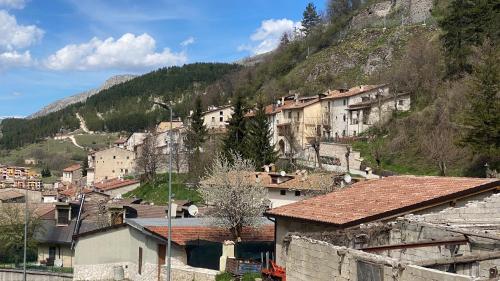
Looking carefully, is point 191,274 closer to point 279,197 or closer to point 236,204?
point 236,204

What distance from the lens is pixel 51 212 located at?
5400 cm

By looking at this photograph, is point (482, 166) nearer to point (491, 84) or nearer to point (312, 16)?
point (491, 84)

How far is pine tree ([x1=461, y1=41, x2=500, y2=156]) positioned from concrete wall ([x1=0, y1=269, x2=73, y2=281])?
28.3 metres

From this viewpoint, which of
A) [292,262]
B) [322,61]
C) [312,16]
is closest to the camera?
[292,262]

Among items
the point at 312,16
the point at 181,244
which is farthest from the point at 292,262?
the point at 312,16

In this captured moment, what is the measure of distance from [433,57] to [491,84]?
3069 cm

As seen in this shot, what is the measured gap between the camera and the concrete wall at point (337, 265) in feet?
39.4

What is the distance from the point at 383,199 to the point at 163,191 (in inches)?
2104

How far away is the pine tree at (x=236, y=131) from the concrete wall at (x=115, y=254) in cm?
2854

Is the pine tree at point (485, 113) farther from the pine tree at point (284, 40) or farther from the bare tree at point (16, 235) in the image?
the pine tree at point (284, 40)

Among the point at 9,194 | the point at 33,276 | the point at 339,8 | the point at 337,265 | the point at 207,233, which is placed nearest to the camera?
the point at 337,265

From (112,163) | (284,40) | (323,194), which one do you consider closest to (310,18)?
(284,40)

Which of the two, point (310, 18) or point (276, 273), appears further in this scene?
point (310, 18)

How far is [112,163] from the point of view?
13250 cm
